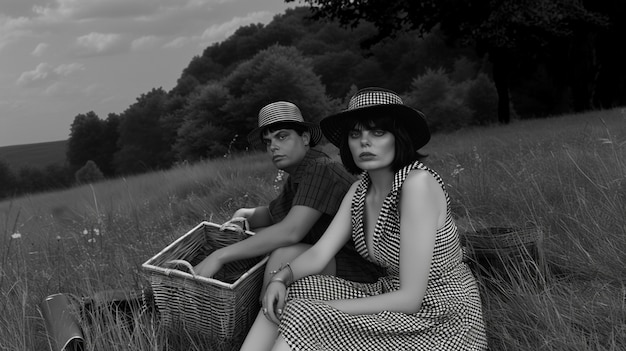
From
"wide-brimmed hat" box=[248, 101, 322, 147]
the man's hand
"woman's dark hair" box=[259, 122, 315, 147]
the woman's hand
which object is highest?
"wide-brimmed hat" box=[248, 101, 322, 147]

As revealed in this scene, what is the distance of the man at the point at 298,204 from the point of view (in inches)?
115

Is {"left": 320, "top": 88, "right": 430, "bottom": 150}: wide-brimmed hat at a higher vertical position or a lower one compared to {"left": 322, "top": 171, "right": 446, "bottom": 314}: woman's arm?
higher

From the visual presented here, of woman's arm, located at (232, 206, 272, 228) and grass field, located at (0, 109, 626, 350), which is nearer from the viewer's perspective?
grass field, located at (0, 109, 626, 350)

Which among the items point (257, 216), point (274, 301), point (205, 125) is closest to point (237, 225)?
point (257, 216)

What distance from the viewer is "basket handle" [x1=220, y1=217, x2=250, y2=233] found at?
11.2 ft

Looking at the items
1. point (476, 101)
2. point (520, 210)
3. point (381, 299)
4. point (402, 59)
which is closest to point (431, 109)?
point (476, 101)

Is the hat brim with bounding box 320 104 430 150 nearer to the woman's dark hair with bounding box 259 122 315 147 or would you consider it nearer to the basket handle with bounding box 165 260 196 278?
the woman's dark hair with bounding box 259 122 315 147

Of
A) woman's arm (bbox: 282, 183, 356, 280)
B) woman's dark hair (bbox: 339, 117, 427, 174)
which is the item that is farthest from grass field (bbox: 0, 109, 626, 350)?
woman's dark hair (bbox: 339, 117, 427, 174)

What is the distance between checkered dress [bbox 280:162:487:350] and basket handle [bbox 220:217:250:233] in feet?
3.10

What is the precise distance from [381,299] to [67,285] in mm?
2331

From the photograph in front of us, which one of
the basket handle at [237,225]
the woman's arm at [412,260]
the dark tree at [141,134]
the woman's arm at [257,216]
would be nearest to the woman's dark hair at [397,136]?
the woman's arm at [412,260]

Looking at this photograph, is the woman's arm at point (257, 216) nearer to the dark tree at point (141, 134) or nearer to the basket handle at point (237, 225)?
the basket handle at point (237, 225)

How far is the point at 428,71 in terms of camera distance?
116 ft

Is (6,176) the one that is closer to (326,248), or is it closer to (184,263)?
(184,263)
